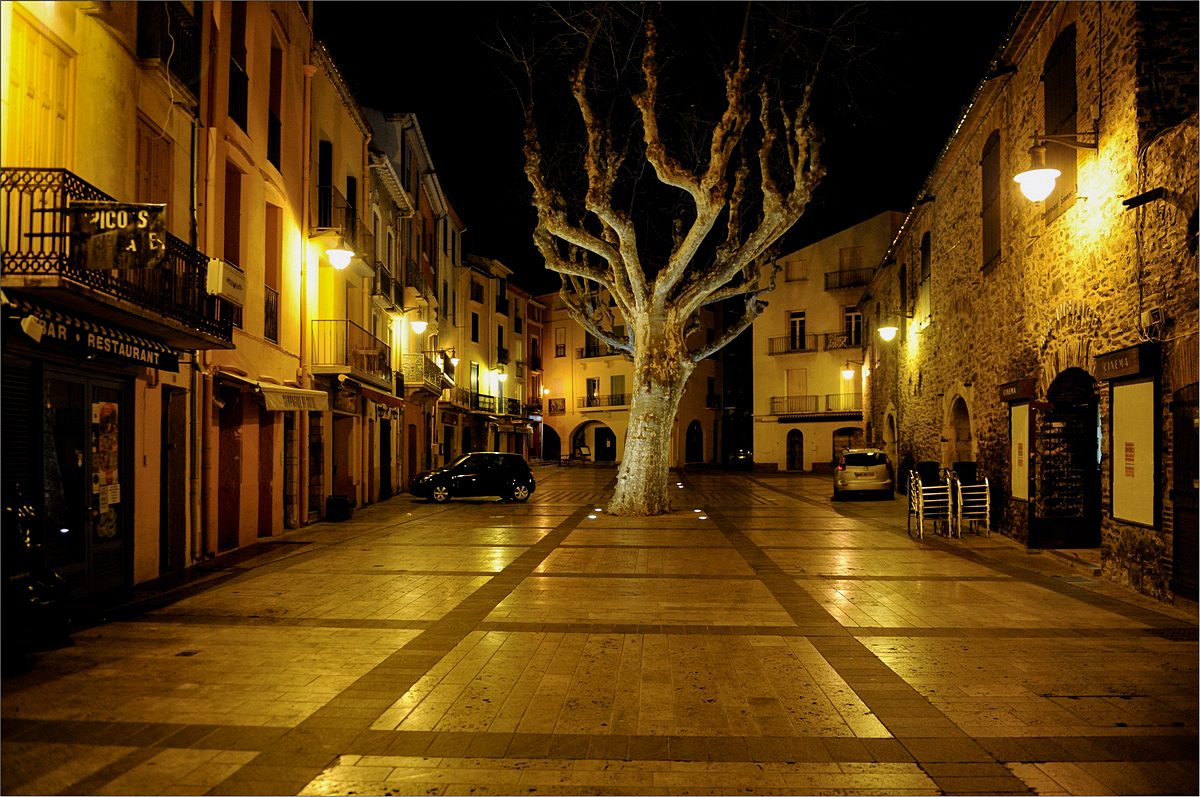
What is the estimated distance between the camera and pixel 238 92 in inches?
516

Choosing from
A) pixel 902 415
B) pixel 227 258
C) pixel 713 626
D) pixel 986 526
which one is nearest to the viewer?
pixel 713 626

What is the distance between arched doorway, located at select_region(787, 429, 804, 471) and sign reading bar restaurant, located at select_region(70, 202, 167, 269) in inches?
1663

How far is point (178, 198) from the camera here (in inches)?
422

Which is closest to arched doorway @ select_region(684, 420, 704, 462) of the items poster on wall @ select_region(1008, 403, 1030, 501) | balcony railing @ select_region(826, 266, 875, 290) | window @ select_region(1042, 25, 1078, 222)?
balcony railing @ select_region(826, 266, 875, 290)

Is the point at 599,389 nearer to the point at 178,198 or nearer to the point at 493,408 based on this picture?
the point at 493,408

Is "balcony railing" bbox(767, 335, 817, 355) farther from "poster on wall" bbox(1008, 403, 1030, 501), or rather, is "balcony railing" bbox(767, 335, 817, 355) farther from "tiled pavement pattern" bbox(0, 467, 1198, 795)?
"tiled pavement pattern" bbox(0, 467, 1198, 795)

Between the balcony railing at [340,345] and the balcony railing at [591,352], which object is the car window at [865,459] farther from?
the balcony railing at [591,352]

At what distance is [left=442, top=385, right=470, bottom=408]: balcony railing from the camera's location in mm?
34562

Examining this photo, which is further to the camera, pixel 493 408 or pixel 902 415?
pixel 493 408

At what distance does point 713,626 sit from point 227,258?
32.5 ft

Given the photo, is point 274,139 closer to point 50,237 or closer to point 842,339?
point 50,237

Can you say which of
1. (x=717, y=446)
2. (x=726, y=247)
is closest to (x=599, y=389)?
(x=717, y=446)

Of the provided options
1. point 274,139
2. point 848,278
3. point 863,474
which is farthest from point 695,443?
point 274,139

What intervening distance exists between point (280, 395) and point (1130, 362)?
12.2m
